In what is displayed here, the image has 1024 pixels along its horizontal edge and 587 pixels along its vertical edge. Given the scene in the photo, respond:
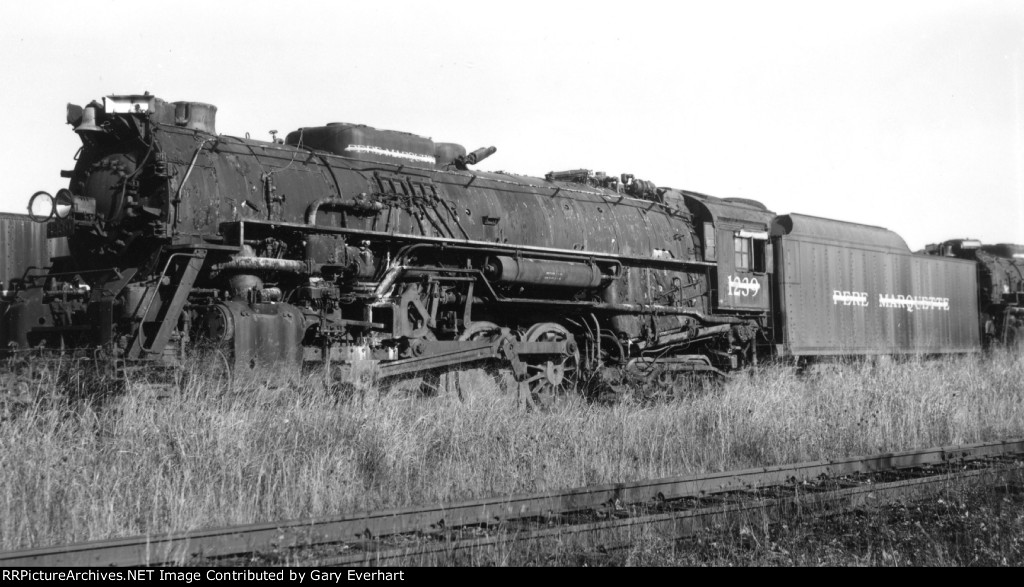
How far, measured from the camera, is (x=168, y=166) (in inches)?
379

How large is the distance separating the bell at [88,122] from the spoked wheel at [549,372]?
5667 millimetres

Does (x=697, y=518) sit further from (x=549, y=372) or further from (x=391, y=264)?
(x=549, y=372)

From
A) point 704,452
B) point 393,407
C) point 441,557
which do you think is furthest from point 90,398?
point 704,452

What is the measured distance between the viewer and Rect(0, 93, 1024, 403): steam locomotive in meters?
9.51

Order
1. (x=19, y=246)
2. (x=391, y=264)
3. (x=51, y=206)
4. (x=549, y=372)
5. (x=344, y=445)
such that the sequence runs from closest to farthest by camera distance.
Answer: (x=344, y=445) → (x=51, y=206) → (x=391, y=264) → (x=549, y=372) → (x=19, y=246)

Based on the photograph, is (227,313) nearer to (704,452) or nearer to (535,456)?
(535,456)

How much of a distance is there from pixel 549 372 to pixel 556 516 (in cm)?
609

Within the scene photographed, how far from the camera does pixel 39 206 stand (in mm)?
9664

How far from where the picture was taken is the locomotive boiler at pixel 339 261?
9453 millimetres

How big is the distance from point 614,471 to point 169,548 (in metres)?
4.33
